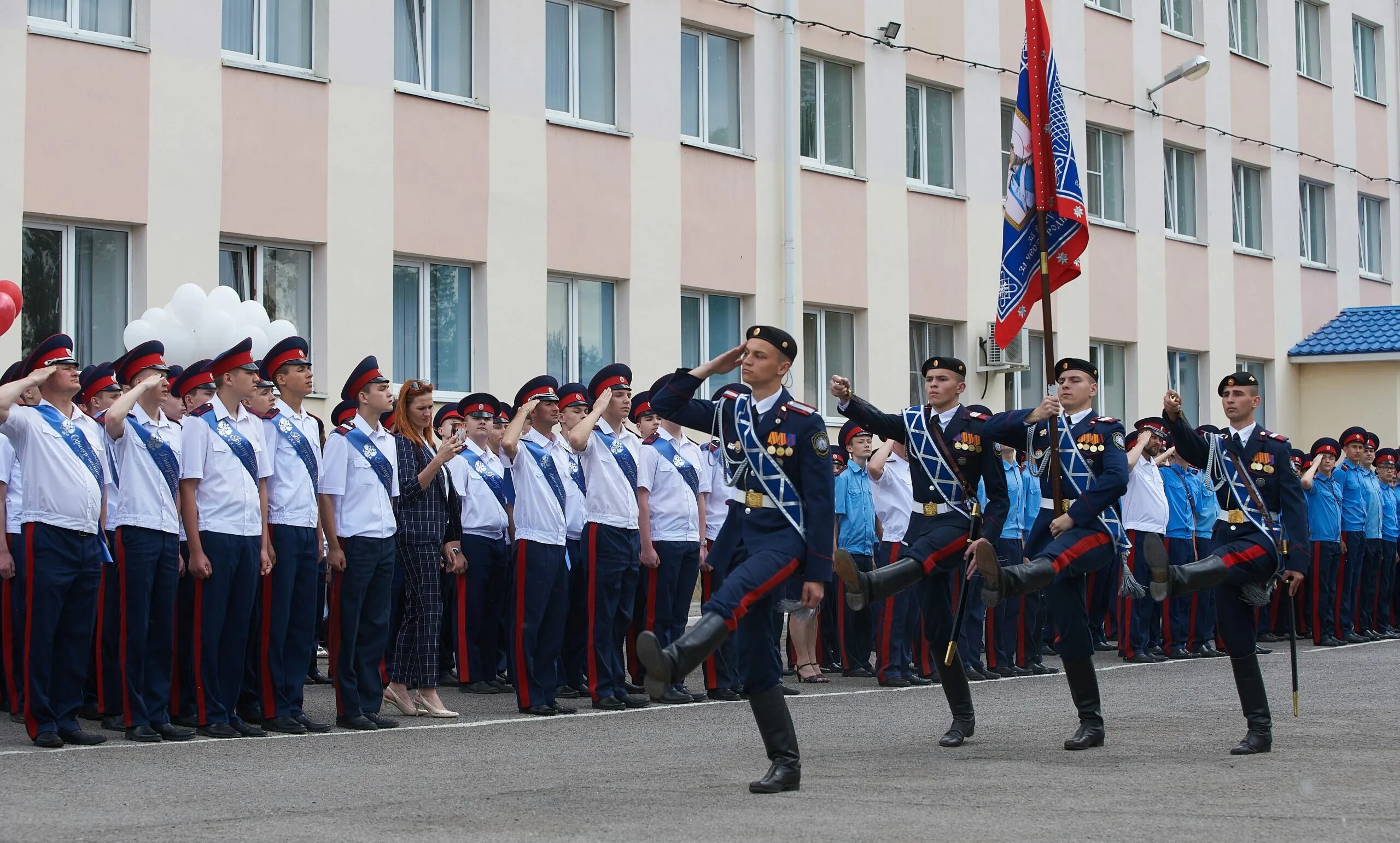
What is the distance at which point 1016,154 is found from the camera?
1127 cm

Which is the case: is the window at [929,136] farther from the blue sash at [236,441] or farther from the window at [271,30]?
the blue sash at [236,441]

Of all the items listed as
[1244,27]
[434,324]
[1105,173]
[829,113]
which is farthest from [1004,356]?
[1244,27]

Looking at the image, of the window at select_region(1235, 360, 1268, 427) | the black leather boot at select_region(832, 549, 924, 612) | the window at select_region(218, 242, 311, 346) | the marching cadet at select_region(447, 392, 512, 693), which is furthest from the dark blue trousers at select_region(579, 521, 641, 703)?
the window at select_region(1235, 360, 1268, 427)

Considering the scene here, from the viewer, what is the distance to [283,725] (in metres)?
10.4

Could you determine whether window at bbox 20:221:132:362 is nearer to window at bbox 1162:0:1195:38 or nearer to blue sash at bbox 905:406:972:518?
blue sash at bbox 905:406:972:518

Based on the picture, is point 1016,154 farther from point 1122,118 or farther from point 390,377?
point 1122,118

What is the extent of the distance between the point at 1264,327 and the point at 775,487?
78.0 feet

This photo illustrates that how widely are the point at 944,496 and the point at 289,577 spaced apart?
3757 millimetres

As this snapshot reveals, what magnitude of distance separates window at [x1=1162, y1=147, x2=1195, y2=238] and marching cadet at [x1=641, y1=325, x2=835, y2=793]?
827 inches

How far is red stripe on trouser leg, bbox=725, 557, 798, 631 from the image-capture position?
7.89m

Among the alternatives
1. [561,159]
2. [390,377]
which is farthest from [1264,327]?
[390,377]

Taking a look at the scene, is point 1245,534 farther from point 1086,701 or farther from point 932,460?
point 932,460

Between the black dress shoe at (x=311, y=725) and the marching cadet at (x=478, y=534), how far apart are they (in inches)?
103

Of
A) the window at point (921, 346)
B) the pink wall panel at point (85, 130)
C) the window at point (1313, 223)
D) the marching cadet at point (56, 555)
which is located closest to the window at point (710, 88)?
the window at point (921, 346)
